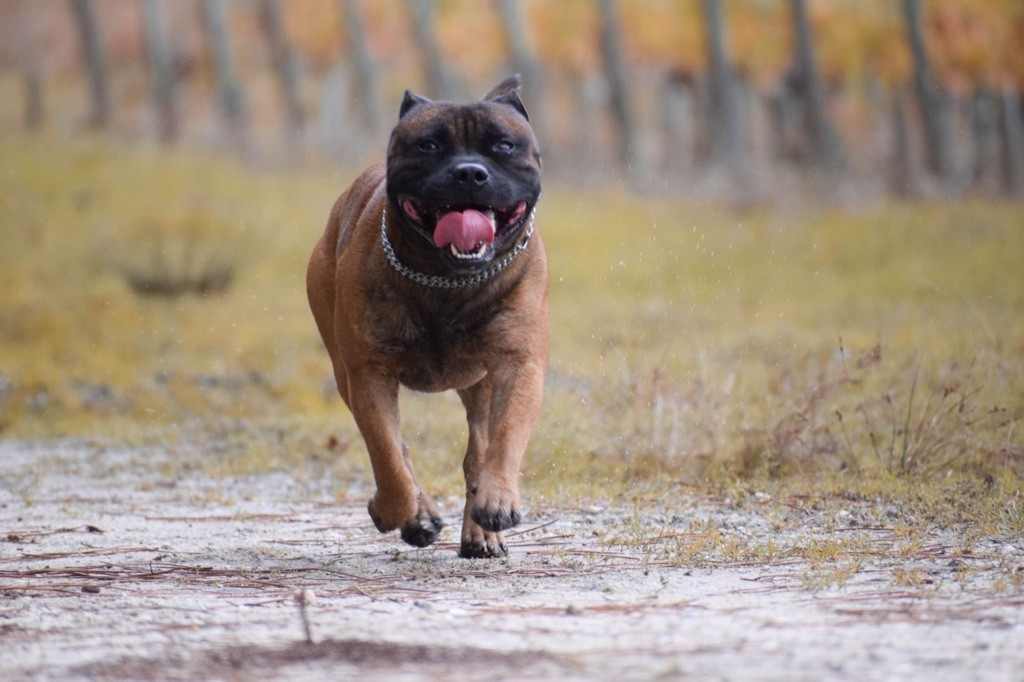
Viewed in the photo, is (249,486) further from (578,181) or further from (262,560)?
(578,181)

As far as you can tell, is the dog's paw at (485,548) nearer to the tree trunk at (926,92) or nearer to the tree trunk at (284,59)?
the tree trunk at (926,92)

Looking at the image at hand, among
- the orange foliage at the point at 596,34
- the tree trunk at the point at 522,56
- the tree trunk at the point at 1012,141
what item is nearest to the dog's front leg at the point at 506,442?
the tree trunk at the point at 1012,141

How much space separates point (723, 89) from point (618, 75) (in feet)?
8.75

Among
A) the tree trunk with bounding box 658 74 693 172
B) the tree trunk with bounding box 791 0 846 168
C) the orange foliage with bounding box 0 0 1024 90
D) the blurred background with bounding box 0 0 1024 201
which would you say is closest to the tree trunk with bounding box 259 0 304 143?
the blurred background with bounding box 0 0 1024 201

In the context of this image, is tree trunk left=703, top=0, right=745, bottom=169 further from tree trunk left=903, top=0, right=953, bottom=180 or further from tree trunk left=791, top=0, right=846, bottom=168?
tree trunk left=903, top=0, right=953, bottom=180

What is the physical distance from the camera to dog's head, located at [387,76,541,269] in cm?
482

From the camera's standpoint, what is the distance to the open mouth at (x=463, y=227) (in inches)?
189

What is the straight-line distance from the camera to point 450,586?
468 cm

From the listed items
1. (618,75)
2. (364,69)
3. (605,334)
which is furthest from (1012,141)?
(605,334)

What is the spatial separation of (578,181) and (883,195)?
5.87 meters

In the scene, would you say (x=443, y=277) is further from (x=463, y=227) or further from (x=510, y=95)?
(x=510, y=95)

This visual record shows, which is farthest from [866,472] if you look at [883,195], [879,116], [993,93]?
[879,116]

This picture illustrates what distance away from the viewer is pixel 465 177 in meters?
4.80

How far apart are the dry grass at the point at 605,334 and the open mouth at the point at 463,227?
2.31m
